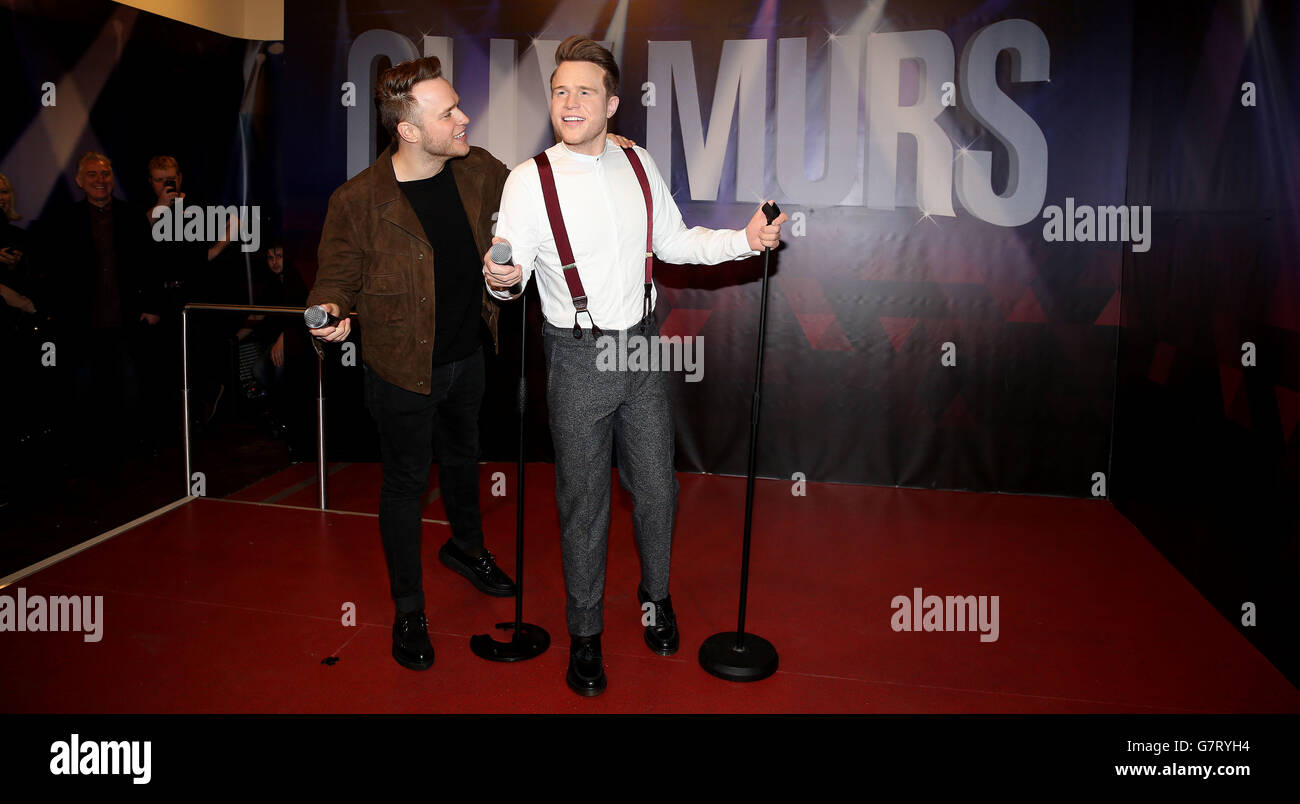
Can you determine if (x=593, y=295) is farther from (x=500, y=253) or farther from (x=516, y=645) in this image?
(x=516, y=645)

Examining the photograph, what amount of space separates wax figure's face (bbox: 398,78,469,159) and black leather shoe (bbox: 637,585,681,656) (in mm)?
1500

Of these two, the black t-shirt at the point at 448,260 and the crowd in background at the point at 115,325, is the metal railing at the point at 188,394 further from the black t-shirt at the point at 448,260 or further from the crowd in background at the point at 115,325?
the black t-shirt at the point at 448,260

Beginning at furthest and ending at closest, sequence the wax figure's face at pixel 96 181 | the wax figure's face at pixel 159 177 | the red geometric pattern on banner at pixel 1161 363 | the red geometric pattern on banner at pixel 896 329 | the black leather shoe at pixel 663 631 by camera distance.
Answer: the wax figure's face at pixel 159 177
the wax figure's face at pixel 96 181
the red geometric pattern on banner at pixel 896 329
the red geometric pattern on banner at pixel 1161 363
the black leather shoe at pixel 663 631

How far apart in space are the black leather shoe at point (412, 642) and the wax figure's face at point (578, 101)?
1.49 meters

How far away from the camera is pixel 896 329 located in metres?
4.84

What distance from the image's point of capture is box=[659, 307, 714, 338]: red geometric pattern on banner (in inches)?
199

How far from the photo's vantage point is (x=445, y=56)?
16.4 ft

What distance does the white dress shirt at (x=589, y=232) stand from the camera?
8.49 ft

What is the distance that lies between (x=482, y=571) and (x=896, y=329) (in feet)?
8.03

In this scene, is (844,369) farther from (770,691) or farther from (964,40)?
(770,691)

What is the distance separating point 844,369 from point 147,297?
12.3 feet

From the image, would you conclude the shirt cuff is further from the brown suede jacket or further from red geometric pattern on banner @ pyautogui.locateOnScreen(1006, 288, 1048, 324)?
red geometric pattern on banner @ pyautogui.locateOnScreen(1006, 288, 1048, 324)

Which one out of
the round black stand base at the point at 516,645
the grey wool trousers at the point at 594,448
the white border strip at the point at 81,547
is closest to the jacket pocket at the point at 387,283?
the grey wool trousers at the point at 594,448

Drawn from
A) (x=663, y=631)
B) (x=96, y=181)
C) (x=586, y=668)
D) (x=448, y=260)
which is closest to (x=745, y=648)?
(x=663, y=631)
